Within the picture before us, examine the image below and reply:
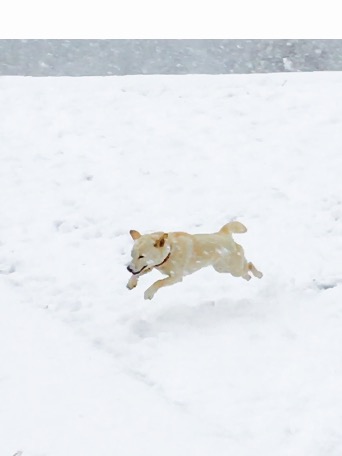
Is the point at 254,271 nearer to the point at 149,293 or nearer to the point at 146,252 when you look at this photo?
→ the point at 149,293

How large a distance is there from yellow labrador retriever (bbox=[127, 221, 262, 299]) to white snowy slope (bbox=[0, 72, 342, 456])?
0.30 m

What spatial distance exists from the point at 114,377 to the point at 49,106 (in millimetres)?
5365

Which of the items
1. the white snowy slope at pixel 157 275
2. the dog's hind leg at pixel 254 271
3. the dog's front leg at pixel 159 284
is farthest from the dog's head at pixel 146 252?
the dog's hind leg at pixel 254 271

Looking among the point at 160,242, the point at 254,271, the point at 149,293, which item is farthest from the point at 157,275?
the point at 160,242

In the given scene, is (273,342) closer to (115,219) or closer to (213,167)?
(115,219)

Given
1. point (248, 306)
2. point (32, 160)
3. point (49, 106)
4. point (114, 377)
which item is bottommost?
point (114, 377)

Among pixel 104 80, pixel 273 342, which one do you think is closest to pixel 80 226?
pixel 273 342

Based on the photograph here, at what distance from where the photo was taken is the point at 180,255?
17.7ft

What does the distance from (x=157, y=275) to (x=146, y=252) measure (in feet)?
3.45

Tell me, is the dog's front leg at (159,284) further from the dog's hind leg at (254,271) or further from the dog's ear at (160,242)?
the dog's hind leg at (254,271)

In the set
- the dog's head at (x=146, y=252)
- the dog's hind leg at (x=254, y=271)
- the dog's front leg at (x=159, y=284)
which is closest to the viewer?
the dog's head at (x=146, y=252)

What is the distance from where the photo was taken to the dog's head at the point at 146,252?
519 cm

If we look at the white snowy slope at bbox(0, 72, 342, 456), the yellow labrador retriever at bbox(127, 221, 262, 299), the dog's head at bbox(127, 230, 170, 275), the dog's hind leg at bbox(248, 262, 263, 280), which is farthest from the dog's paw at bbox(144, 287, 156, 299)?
the dog's hind leg at bbox(248, 262, 263, 280)

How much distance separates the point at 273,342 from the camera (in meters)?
5.25
